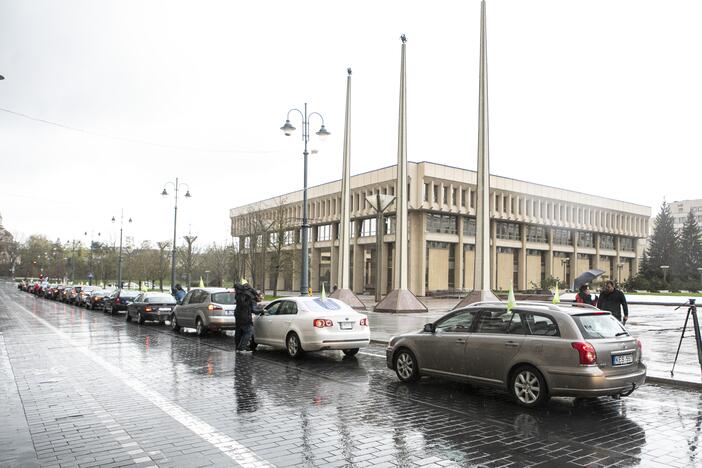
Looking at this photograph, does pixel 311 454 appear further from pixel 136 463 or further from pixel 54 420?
pixel 54 420

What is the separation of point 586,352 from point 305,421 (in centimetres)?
377

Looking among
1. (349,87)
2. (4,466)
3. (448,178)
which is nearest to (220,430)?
(4,466)

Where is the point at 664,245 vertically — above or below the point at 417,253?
above

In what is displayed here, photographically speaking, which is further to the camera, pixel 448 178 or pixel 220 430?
pixel 448 178

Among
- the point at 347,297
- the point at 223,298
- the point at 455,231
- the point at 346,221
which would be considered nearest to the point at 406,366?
the point at 223,298

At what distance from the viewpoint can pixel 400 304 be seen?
102 feet

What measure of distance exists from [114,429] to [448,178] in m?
58.7

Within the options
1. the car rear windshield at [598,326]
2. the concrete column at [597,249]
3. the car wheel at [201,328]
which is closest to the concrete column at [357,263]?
the concrete column at [597,249]

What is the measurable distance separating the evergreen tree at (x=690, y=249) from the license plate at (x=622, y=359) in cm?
9458

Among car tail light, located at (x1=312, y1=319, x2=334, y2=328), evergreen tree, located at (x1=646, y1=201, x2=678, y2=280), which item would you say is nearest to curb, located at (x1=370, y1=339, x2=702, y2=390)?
car tail light, located at (x1=312, y1=319, x2=334, y2=328)

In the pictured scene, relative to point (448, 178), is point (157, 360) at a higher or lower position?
lower

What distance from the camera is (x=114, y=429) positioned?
6.49 m

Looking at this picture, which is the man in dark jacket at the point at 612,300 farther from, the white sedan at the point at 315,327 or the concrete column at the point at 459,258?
the concrete column at the point at 459,258

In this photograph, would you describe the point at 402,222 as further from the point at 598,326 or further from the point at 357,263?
the point at 357,263
